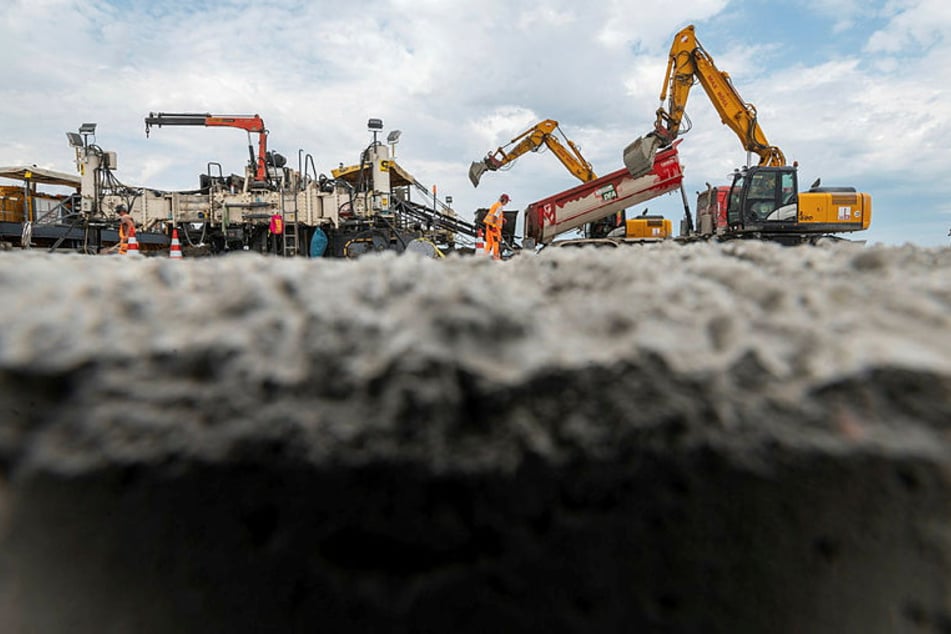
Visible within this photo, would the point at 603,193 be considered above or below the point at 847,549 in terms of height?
above

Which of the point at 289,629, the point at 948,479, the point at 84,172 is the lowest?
the point at 289,629

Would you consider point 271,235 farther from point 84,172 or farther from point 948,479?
point 948,479

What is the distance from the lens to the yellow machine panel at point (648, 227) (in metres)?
7.02

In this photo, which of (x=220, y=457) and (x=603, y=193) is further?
(x=603, y=193)

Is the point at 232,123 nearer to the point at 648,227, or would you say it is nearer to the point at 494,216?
the point at 494,216

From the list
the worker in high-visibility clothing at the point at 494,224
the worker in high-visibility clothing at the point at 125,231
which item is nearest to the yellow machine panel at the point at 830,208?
the worker in high-visibility clothing at the point at 494,224

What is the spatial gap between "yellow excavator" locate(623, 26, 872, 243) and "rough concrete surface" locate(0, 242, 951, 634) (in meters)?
5.33

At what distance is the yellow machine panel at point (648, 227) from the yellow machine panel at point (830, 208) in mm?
1727

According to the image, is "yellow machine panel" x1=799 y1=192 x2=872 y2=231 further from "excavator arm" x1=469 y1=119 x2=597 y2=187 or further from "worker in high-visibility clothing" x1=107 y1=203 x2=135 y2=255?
"worker in high-visibility clothing" x1=107 y1=203 x2=135 y2=255

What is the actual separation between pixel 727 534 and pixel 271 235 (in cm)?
660

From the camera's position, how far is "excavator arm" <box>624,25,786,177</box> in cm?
611

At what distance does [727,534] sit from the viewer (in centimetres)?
32

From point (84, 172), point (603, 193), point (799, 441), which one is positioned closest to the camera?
point (799, 441)

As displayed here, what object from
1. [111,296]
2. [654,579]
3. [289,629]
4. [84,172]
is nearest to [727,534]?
[654,579]
